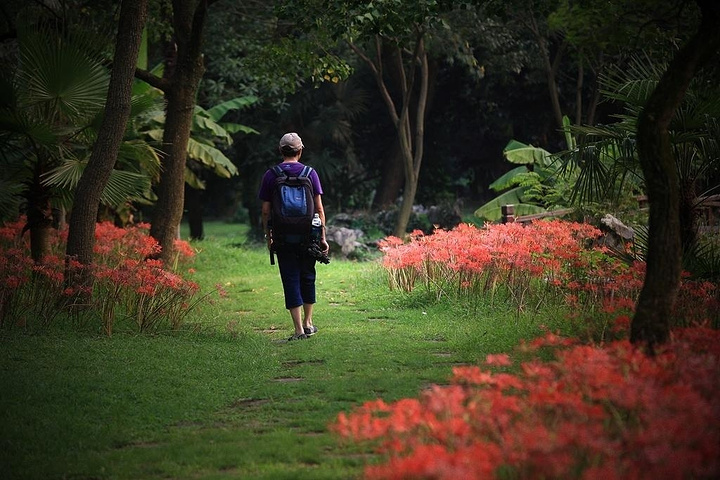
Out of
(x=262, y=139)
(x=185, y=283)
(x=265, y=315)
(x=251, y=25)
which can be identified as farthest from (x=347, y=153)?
(x=185, y=283)

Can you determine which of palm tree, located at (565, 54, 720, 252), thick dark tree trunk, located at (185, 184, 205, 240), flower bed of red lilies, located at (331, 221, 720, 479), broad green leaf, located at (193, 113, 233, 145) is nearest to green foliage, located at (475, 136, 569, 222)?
broad green leaf, located at (193, 113, 233, 145)

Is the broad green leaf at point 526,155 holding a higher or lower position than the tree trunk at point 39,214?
higher

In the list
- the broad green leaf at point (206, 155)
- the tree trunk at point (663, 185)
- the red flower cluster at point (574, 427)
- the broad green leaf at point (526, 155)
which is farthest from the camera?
the broad green leaf at point (526, 155)

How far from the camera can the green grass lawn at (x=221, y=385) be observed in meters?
5.02

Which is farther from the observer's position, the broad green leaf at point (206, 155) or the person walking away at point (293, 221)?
the broad green leaf at point (206, 155)

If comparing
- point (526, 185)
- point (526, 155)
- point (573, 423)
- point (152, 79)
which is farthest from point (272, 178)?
point (526, 155)

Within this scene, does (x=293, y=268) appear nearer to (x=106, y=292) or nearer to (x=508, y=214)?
(x=106, y=292)

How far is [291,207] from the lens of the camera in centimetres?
905

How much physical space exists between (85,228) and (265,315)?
9.02 ft

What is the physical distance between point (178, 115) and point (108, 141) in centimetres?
275

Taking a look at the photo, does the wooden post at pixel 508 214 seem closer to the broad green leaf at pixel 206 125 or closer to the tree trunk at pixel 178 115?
the tree trunk at pixel 178 115

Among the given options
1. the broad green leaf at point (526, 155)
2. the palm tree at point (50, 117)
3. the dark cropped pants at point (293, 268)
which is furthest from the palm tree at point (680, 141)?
the broad green leaf at point (526, 155)

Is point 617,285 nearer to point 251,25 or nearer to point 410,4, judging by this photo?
point 410,4

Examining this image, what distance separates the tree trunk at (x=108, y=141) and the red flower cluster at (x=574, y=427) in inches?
256
